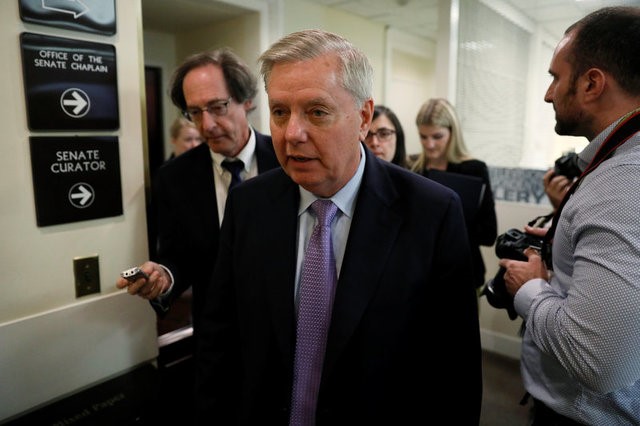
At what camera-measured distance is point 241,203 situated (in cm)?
115

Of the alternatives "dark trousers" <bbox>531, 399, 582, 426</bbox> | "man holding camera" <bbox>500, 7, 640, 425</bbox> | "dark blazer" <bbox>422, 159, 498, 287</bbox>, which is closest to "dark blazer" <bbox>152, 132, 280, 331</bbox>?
"man holding camera" <bbox>500, 7, 640, 425</bbox>

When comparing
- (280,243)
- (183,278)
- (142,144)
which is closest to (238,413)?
(280,243)

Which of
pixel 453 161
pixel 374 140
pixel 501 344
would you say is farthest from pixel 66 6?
pixel 501 344

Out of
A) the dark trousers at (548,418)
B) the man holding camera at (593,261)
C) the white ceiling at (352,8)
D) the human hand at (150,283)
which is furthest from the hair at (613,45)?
the white ceiling at (352,8)

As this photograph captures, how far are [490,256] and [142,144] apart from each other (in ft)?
8.73

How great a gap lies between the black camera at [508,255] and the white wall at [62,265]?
120cm

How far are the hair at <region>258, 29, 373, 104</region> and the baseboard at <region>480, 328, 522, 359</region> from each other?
2778 millimetres

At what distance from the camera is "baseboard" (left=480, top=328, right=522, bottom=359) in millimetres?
3094

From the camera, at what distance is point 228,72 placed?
1553mm

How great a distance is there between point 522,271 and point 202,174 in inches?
45.4

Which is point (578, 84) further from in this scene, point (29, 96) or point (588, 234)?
point (29, 96)

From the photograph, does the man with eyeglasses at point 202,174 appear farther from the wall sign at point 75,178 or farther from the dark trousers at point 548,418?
the dark trousers at point 548,418

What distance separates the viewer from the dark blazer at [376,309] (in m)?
0.97

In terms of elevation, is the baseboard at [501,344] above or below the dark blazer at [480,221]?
below
